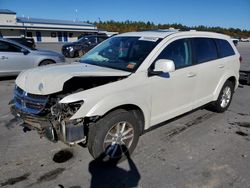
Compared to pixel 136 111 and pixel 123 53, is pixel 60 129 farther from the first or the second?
pixel 123 53

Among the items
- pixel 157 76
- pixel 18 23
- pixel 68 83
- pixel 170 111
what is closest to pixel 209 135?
pixel 170 111

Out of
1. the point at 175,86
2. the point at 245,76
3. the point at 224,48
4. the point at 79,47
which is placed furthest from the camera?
the point at 79,47

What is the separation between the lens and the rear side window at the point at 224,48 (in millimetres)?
5255

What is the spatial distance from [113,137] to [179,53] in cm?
185

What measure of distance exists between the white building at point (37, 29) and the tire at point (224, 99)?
4659 centimetres

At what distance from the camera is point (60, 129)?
3098 millimetres

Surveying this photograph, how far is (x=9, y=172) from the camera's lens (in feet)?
11.1

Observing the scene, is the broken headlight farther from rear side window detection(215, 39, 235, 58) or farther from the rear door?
the rear door

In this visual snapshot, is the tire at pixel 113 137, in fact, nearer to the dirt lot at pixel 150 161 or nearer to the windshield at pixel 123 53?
the dirt lot at pixel 150 161

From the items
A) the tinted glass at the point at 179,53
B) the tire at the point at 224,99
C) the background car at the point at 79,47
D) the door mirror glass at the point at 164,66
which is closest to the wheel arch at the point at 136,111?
the door mirror glass at the point at 164,66

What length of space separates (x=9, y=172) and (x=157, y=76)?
2486 millimetres

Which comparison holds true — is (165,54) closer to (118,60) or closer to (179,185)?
(118,60)

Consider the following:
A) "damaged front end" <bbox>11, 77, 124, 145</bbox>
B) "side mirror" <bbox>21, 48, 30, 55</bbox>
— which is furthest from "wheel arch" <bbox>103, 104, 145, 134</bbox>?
"side mirror" <bbox>21, 48, 30, 55</bbox>

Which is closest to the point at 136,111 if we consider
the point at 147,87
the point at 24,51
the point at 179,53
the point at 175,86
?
the point at 147,87
